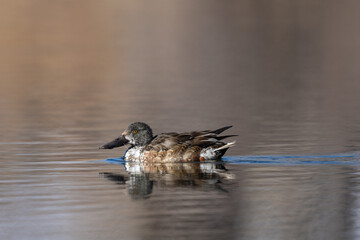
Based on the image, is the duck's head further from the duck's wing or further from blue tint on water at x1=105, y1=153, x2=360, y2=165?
blue tint on water at x1=105, y1=153, x2=360, y2=165

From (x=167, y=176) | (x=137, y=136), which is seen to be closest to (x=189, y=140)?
(x=137, y=136)

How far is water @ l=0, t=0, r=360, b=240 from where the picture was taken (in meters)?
9.63

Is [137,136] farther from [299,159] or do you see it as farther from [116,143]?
[299,159]

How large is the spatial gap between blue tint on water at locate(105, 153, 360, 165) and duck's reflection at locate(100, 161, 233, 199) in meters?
0.39

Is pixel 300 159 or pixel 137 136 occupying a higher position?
pixel 137 136

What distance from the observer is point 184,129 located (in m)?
18.3

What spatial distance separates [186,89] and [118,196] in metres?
15.9

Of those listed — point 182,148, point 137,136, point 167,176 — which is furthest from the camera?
point 137,136

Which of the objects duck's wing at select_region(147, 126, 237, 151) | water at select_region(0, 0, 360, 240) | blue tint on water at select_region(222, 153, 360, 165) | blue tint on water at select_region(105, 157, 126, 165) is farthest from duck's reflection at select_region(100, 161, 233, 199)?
blue tint on water at select_region(222, 153, 360, 165)

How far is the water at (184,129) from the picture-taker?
9633 millimetres

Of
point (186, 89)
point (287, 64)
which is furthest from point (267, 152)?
point (287, 64)

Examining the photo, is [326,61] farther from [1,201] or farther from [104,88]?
[1,201]

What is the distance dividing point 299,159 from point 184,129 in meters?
4.86

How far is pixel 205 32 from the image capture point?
5475 cm
